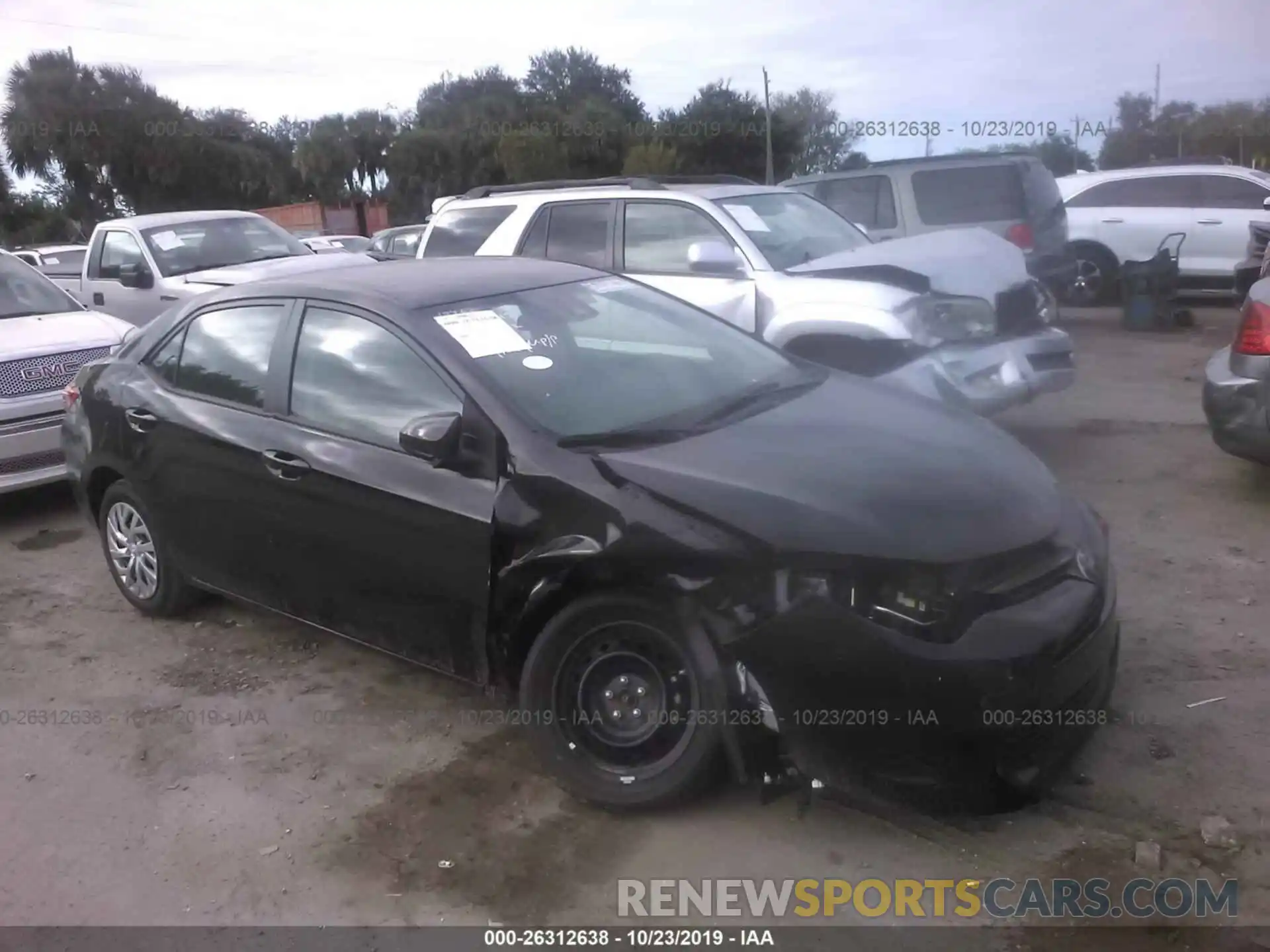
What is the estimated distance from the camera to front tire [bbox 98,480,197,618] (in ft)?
17.1

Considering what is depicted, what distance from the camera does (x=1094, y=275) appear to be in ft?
47.0

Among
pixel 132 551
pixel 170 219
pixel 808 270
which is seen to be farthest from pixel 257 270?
pixel 808 270

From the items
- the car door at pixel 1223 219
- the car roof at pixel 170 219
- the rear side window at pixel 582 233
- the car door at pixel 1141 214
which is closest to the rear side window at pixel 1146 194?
the car door at pixel 1141 214

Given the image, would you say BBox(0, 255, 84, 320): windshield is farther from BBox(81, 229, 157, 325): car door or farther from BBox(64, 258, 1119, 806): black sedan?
BBox(64, 258, 1119, 806): black sedan

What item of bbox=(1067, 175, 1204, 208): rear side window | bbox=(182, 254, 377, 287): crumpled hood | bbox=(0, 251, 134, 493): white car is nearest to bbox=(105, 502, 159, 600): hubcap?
bbox=(0, 251, 134, 493): white car

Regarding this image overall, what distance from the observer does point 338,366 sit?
169 inches

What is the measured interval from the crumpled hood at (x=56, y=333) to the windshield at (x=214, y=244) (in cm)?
231

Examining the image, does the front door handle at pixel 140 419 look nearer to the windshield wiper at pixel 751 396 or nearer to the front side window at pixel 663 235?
the windshield wiper at pixel 751 396

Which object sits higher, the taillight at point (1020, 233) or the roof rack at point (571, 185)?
the roof rack at point (571, 185)

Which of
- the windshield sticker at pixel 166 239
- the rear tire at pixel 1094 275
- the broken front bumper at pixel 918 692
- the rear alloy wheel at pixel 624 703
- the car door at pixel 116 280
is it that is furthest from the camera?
the rear tire at pixel 1094 275

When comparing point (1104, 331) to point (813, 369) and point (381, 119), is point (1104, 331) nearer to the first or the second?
point (813, 369)

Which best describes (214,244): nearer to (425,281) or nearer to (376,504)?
(425,281)

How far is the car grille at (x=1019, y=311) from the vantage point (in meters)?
6.84

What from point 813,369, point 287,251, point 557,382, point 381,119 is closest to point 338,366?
point 557,382
